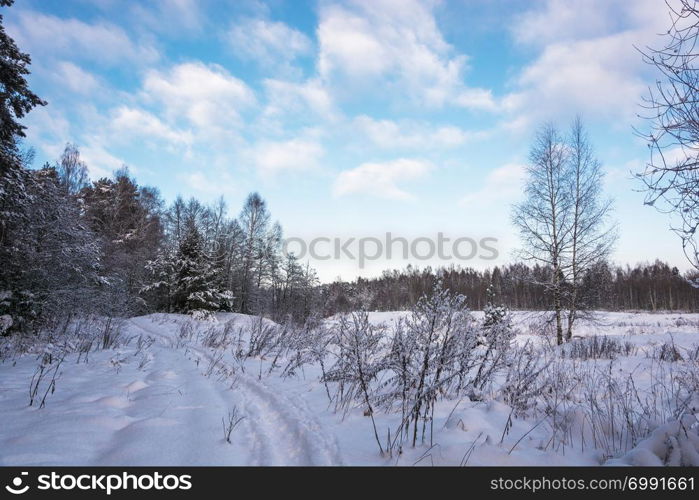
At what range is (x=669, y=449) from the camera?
7.18 feet

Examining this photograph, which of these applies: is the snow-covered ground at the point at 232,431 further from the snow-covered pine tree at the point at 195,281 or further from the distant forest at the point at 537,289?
the snow-covered pine tree at the point at 195,281

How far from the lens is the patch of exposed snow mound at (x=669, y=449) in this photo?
2.08 m

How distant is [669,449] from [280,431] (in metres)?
2.68

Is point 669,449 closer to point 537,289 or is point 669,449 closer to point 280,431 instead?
point 280,431

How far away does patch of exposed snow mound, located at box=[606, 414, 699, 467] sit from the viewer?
208 centimetres

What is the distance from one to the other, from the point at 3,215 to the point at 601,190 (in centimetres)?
1824

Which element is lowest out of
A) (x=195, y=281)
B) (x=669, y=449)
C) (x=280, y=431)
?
(x=280, y=431)

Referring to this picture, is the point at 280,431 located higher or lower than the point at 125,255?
lower
